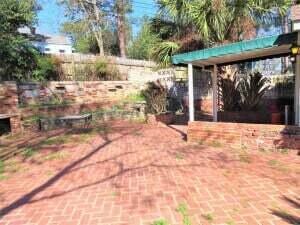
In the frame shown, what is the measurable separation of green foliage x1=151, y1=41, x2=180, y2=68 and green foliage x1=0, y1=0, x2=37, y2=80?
4.43m

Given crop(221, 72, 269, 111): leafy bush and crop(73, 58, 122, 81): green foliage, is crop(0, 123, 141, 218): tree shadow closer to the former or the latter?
crop(221, 72, 269, 111): leafy bush

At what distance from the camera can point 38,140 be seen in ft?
27.0

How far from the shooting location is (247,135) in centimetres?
647

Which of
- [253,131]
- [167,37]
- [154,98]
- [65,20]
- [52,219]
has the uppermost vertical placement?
[65,20]

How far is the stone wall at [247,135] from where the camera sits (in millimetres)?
5938

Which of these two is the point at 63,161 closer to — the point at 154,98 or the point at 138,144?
the point at 138,144

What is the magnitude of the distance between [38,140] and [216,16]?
6067 mm

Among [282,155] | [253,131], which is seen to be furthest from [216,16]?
[282,155]

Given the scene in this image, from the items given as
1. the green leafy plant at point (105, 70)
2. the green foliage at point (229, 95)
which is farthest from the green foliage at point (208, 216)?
the green leafy plant at point (105, 70)

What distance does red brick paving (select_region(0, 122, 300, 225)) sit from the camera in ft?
11.7

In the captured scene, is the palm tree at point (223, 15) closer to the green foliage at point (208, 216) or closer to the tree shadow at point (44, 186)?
the tree shadow at point (44, 186)

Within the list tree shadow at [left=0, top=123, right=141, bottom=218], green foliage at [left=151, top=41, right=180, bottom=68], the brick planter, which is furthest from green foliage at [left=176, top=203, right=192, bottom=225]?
green foliage at [left=151, top=41, right=180, bottom=68]

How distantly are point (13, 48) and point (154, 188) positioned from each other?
27.8 feet

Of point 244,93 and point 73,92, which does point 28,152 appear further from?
point 244,93
